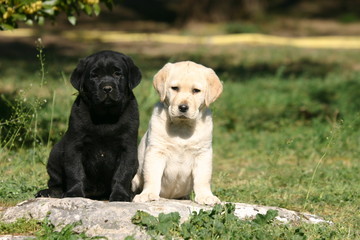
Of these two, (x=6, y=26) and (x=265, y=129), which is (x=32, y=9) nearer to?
(x=6, y=26)

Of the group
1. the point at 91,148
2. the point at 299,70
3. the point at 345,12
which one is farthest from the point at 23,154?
the point at 345,12


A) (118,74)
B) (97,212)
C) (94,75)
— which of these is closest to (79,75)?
(94,75)

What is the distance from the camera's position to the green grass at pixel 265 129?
691cm

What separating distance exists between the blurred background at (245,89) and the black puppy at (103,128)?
696 mm

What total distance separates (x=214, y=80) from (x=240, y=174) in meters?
2.80

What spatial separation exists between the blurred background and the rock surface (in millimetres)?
684

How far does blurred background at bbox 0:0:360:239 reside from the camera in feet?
24.1

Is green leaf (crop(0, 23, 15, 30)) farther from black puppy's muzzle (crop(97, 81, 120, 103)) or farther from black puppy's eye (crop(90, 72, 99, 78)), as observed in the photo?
black puppy's muzzle (crop(97, 81, 120, 103))

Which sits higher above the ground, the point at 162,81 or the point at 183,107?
the point at 162,81

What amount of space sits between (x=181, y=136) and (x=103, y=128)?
660 millimetres

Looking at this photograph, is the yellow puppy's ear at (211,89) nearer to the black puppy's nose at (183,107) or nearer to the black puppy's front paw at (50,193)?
the black puppy's nose at (183,107)

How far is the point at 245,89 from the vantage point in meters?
13.2

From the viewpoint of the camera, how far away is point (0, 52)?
1831 cm

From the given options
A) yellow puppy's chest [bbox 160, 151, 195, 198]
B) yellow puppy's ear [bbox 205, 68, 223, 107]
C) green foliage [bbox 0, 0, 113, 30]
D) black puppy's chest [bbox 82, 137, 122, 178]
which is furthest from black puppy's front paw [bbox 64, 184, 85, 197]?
green foliage [bbox 0, 0, 113, 30]
